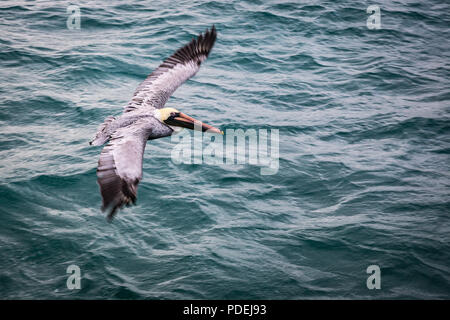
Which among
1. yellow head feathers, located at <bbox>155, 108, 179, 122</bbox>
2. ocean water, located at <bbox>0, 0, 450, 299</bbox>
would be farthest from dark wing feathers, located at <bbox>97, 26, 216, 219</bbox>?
ocean water, located at <bbox>0, 0, 450, 299</bbox>

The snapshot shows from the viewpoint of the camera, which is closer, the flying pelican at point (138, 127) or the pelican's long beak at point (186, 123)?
the flying pelican at point (138, 127)

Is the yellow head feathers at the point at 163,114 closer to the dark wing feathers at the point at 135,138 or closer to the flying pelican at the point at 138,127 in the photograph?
the flying pelican at the point at 138,127

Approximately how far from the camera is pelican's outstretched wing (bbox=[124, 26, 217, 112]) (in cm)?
1012

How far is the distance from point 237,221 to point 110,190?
10.7 feet

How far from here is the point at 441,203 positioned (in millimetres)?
10523

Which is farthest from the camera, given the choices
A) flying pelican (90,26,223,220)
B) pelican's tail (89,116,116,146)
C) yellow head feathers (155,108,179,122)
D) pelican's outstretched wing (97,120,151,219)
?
yellow head feathers (155,108,179,122)

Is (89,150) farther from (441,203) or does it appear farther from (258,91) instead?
(441,203)

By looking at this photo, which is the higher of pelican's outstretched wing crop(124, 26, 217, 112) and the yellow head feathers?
pelican's outstretched wing crop(124, 26, 217, 112)

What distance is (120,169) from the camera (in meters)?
7.68

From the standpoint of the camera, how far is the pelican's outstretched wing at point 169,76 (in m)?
10.1

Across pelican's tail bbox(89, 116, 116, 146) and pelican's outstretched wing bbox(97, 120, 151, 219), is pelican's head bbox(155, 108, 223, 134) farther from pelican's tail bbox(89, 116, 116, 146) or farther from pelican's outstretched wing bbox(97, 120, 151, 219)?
pelican's tail bbox(89, 116, 116, 146)

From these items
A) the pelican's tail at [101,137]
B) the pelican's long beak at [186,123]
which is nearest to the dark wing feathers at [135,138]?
the pelican's tail at [101,137]

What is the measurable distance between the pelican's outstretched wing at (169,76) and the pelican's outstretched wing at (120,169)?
5.11ft

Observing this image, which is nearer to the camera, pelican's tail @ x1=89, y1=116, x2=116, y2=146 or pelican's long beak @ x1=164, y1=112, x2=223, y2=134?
pelican's tail @ x1=89, y1=116, x2=116, y2=146
